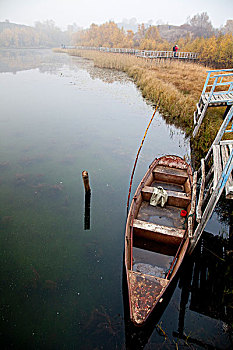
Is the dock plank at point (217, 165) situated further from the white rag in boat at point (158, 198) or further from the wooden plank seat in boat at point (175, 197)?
the white rag in boat at point (158, 198)

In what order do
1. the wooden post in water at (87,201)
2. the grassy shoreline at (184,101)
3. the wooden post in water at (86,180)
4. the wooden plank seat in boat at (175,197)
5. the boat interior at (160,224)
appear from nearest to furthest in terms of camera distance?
the boat interior at (160,224) → the wooden plank seat in boat at (175,197) → the wooden post in water at (87,201) → the wooden post in water at (86,180) → the grassy shoreline at (184,101)

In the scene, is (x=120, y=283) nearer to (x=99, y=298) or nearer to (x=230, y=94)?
(x=99, y=298)

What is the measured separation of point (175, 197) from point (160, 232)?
1.84m

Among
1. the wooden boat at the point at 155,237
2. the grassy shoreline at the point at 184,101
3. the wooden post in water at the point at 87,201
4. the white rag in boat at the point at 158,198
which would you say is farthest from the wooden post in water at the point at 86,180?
the grassy shoreline at the point at 184,101

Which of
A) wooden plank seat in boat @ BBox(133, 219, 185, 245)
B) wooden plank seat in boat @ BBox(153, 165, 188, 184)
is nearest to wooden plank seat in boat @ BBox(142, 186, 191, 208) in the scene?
wooden plank seat in boat @ BBox(153, 165, 188, 184)

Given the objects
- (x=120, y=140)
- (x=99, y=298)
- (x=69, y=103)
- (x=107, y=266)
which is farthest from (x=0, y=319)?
(x=69, y=103)

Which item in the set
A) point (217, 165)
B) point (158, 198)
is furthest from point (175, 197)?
point (217, 165)

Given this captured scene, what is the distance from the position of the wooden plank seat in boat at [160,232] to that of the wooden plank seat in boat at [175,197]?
152cm

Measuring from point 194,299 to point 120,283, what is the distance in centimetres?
194

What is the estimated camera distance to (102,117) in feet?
55.7

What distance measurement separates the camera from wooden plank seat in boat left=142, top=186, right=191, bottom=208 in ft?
22.8

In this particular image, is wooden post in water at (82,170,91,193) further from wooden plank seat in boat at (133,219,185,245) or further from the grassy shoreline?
the grassy shoreline

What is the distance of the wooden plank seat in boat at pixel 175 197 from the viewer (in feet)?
22.8

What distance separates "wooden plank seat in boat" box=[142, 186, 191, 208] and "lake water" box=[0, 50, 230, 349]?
1.27 meters
